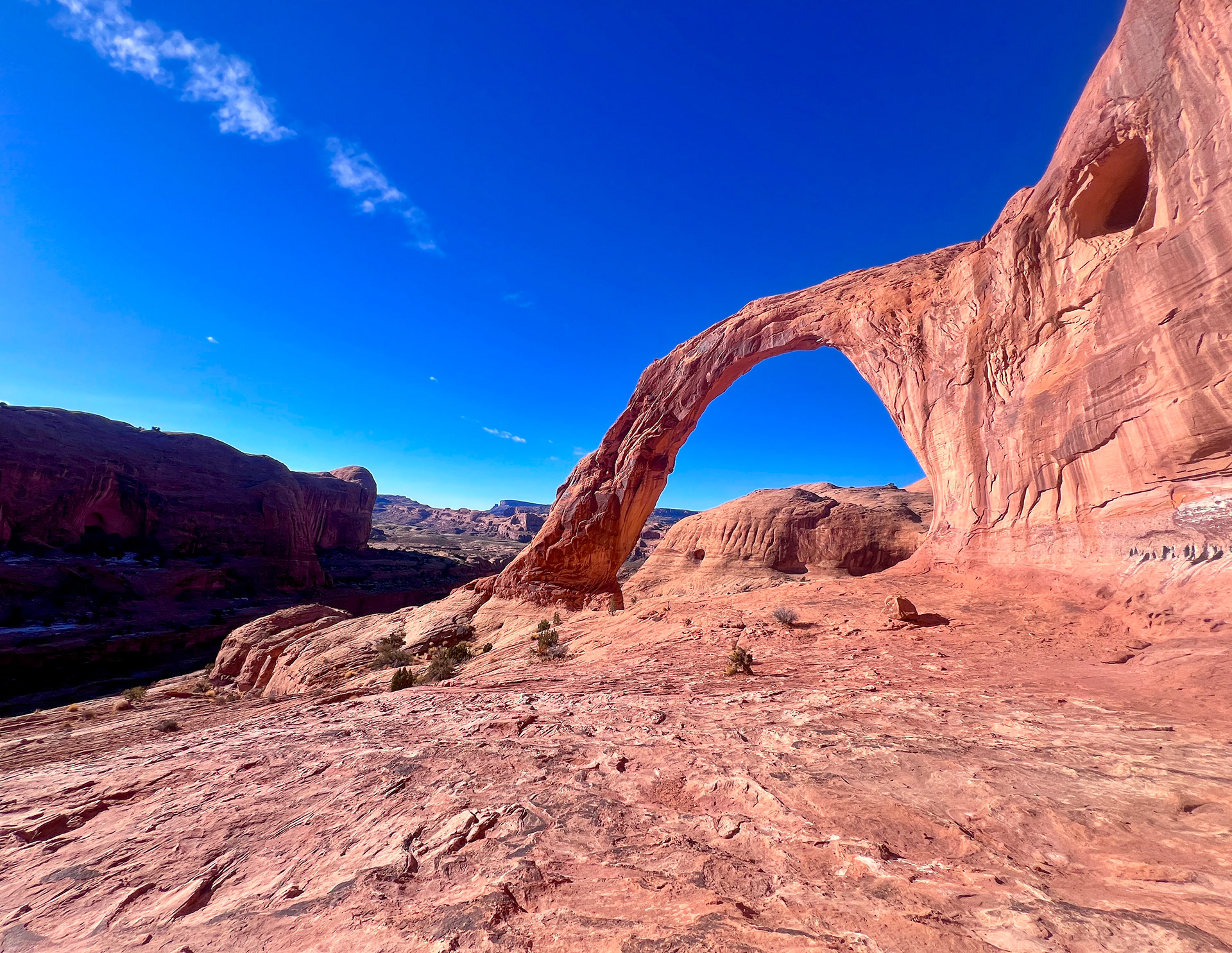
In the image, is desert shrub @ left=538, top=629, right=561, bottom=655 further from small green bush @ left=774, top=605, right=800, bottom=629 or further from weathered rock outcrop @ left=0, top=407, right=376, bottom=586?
weathered rock outcrop @ left=0, top=407, right=376, bottom=586

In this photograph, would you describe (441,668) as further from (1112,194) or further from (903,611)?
(1112,194)

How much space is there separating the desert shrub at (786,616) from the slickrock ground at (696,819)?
238 centimetres

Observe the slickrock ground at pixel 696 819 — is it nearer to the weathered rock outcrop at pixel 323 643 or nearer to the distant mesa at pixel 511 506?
the weathered rock outcrop at pixel 323 643

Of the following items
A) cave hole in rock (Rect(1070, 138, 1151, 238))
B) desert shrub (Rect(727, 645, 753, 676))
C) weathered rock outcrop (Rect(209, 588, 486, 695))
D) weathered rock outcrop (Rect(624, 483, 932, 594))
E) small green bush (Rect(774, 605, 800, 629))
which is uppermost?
cave hole in rock (Rect(1070, 138, 1151, 238))

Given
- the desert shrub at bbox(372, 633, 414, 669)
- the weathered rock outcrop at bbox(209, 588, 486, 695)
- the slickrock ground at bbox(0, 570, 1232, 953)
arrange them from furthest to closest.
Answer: the weathered rock outcrop at bbox(209, 588, 486, 695) → the desert shrub at bbox(372, 633, 414, 669) → the slickrock ground at bbox(0, 570, 1232, 953)

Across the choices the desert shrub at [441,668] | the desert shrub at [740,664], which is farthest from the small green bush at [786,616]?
the desert shrub at [441,668]

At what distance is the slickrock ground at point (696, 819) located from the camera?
6.68 feet

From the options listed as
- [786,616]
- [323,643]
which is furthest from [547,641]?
[323,643]

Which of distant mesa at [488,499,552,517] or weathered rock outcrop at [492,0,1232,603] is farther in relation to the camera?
distant mesa at [488,499,552,517]

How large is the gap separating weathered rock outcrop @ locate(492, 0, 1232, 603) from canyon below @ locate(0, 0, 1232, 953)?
46mm

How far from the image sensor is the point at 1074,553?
7.48 m

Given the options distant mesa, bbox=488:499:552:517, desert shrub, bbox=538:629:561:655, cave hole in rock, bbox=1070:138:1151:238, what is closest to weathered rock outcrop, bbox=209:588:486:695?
desert shrub, bbox=538:629:561:655

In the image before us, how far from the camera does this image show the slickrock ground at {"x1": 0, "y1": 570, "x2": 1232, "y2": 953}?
6.68 feet

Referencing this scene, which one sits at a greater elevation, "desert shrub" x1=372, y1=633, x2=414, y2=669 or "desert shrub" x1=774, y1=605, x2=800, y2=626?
"desert shrub" x1=774, y1=605, x2=800, y2=626
